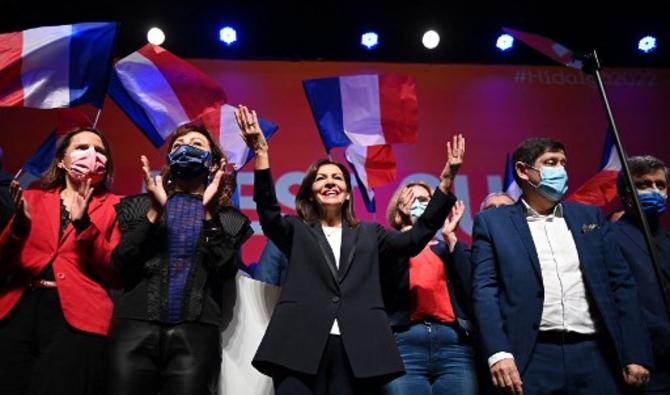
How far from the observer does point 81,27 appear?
4348 millimetres

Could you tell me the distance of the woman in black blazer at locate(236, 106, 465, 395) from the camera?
2.73m

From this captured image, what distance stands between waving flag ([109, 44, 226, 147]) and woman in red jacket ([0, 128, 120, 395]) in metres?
1.54

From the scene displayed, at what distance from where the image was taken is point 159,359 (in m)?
2.73

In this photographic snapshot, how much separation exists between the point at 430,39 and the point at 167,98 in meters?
2.71

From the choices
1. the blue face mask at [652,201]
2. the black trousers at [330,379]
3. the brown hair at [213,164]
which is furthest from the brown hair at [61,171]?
the blue face mask at [652,201]

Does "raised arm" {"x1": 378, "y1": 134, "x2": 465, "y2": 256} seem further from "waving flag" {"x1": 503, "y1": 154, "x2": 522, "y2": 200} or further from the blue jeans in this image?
"waving flag" {"x1": 503, "y1": 154, "x2": 522, "y2": 200}

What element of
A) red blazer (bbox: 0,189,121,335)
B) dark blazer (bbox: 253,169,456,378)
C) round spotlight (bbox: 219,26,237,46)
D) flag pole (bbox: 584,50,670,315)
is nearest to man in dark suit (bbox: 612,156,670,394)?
flag pole (bbox: 584,50,670,315)

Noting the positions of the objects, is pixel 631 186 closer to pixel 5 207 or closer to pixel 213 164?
pixel 213 164

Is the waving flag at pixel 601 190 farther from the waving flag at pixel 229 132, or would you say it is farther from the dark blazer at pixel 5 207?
the dark blazer at pixel 5 207

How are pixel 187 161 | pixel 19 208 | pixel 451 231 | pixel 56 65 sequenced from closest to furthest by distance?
pixel 19 208 → pixel 187 161 → pixel 451 231 → pixel 56 65

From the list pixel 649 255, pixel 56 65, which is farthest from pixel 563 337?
pixel 56 65

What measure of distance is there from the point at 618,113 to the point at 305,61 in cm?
287

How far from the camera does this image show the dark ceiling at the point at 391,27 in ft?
20.6

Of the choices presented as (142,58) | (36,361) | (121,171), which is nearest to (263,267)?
(36,361)
